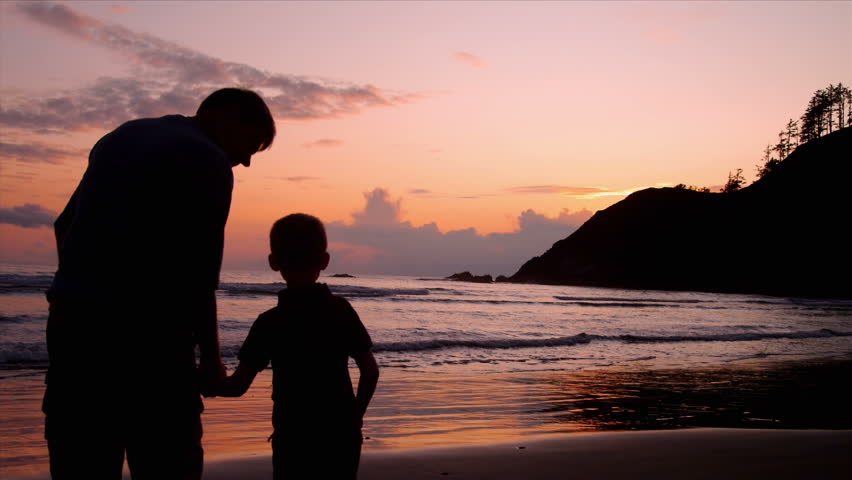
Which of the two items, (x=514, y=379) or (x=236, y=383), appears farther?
(x=514, y=379)

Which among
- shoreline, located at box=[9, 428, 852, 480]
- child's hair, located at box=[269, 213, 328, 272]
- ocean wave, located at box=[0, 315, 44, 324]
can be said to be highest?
child's hair, located at box=[269, 213, 328, 272]

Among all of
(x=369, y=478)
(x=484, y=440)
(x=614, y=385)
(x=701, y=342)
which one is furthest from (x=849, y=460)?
(x=701, y=342)

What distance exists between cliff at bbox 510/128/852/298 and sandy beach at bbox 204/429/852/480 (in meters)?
71.1

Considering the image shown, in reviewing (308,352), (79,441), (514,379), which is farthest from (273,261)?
(514,379)

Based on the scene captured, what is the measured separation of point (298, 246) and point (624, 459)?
3.67 meters

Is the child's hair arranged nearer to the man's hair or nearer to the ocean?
the man's hair

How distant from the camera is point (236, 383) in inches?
83.0

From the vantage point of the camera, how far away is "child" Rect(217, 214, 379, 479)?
7.15ft

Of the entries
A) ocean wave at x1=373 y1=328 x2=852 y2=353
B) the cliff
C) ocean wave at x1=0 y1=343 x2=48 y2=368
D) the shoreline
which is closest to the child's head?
the shoreline

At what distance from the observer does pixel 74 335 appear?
1.86 meters

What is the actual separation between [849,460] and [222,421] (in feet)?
17.0

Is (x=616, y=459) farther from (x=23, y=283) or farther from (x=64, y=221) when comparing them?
(x=23, y=283)

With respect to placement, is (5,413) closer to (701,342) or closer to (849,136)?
(701,342)

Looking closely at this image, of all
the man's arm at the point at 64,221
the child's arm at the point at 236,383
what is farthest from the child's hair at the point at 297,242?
the man's arm at the point at 64,221
